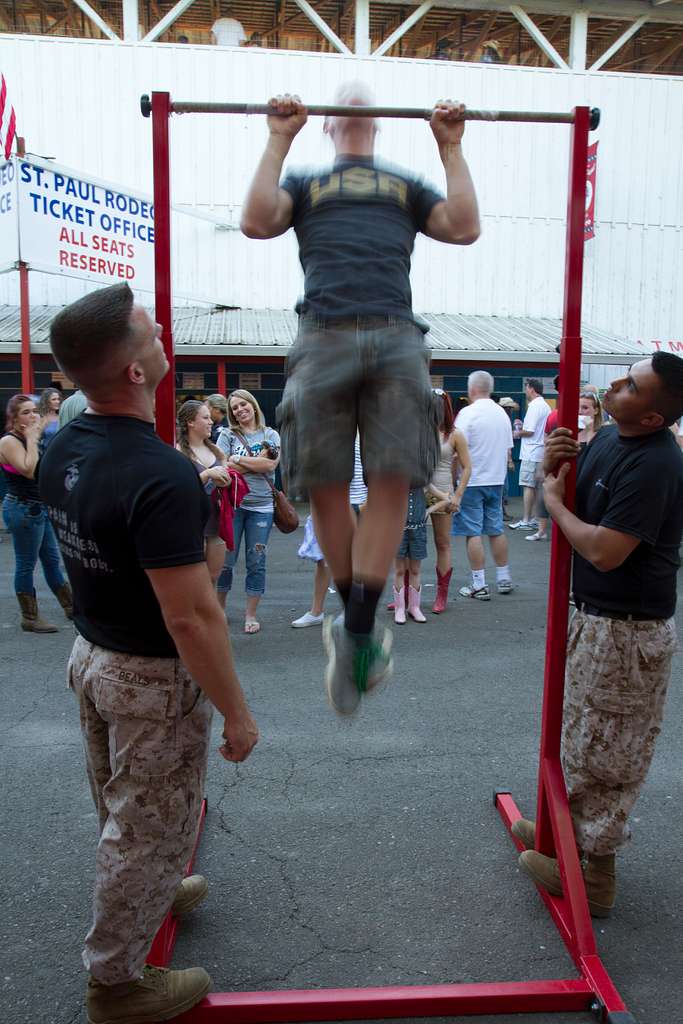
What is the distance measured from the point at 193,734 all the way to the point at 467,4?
54.8ft

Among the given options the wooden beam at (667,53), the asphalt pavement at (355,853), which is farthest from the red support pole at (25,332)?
the wooden beam at (667,53)

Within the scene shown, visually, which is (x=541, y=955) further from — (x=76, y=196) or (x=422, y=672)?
(x=76, y=196)

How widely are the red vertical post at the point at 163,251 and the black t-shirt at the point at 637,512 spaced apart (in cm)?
150

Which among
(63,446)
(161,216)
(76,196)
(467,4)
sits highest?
(467,4)

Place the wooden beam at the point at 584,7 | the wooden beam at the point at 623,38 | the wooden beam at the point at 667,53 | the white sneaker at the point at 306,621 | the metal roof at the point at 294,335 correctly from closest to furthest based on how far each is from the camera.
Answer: the white sneaker at the point at 306,621 → the metal roof at the point at 294,335 → the wooden beam at the point at 584,7 → the wooden beam at the point at 623,38 → the wooden beam at the point at 667,53

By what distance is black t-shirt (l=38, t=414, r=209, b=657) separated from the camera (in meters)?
1.98

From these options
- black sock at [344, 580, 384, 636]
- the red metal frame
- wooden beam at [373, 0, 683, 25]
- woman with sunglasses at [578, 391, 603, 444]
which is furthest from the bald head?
wooden beam at [373, 0, 683, 25]

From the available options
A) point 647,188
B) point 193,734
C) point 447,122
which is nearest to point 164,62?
point 647,188

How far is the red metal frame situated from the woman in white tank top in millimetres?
3383

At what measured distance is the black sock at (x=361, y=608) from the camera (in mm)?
2277

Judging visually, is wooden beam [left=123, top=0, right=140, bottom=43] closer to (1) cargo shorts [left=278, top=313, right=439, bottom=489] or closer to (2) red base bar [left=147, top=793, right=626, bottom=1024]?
(1) cargo shorts [left=278, top=313, right=439, bottom=489]

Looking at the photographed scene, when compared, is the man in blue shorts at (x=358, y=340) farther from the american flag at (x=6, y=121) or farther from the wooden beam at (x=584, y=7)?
the wooden beam at (x=584, y=7)

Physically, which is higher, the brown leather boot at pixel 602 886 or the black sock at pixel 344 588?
the black sock at pixel 344 588

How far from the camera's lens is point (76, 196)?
834 cm
